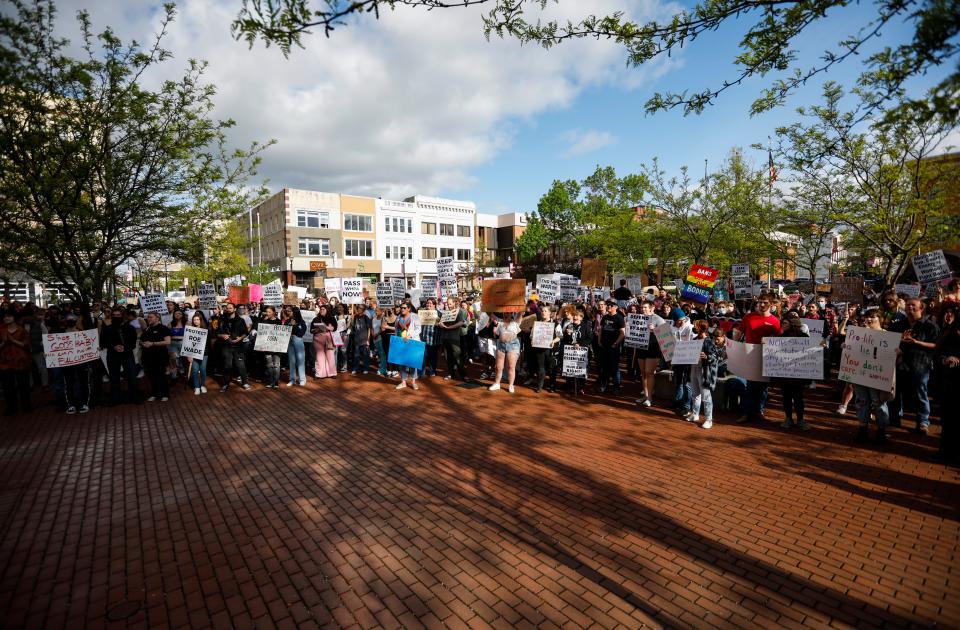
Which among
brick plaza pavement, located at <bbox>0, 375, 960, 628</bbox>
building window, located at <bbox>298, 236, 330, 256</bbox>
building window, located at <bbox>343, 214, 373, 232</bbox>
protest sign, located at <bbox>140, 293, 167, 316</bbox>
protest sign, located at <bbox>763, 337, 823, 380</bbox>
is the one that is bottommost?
brick plaza pavement, located at <bbox>0, 375, 960, 628</bbox>

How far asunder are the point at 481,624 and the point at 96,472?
6411 mm

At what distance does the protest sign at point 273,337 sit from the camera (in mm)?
11352

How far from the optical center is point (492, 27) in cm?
427

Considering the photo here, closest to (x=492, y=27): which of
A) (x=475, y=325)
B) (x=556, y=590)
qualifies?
(x=556, y=590)

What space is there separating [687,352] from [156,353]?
37.5 feet

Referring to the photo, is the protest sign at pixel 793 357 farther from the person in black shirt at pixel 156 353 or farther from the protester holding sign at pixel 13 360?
the protester holding sign at pixel 13 360

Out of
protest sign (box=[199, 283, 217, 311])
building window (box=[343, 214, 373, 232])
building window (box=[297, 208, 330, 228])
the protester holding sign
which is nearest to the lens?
the protester holding sign

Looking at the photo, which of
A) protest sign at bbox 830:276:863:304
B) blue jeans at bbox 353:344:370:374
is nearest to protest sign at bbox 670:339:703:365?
blue jeans at bbox 353:344:370:374

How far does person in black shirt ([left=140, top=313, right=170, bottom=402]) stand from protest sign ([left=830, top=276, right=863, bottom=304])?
65.7 feet

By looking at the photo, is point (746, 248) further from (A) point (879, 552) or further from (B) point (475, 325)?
(A) point (879, 552)

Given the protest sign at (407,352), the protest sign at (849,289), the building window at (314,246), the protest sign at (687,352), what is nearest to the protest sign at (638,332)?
the protest sign at (687,352)

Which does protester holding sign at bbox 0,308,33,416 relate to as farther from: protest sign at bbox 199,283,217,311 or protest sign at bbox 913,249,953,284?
protest sign at bbox 913,249,953,284

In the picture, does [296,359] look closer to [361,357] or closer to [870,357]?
[361,357]

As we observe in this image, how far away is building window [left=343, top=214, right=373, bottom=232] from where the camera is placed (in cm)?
5444
